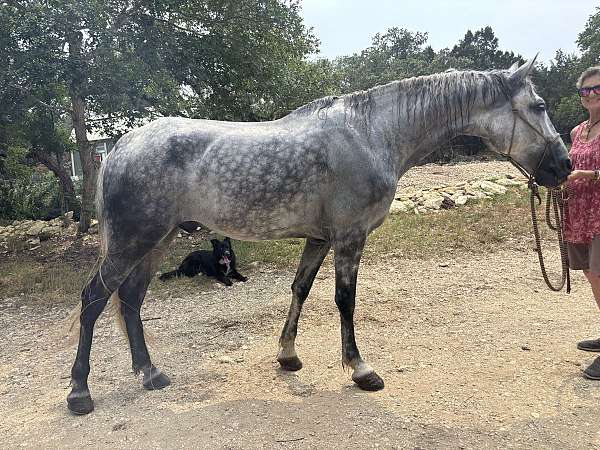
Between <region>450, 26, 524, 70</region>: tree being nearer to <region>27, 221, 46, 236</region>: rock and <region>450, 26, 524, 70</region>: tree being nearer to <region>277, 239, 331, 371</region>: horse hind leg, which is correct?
<region>27, 221, 46, 236</region>: rock

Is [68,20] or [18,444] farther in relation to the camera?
[68,20]

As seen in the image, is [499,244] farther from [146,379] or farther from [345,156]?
[146,379]

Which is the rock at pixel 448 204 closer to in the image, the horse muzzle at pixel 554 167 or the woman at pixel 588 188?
the woman at pixel 588 188

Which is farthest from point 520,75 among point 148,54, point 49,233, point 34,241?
point 49,233

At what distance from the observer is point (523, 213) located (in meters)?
9.01

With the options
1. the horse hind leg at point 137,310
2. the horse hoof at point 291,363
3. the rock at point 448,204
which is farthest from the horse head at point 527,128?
the rock at point 448,204

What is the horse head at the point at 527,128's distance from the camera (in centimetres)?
312

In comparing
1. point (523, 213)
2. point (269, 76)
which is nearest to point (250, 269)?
point (269, 76)

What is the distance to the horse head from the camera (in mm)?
3121

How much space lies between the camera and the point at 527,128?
315cm

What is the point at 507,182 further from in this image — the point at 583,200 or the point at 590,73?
the point at 590,73

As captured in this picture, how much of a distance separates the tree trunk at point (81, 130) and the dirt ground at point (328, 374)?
292 centimetres

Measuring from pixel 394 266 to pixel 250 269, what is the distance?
216cm

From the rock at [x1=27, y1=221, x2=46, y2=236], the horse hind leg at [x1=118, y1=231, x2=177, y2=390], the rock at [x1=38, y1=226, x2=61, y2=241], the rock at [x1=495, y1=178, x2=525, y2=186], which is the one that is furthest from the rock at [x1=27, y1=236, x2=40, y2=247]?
the rock at [x1=495, y1=178, x2=525, y2=186]
